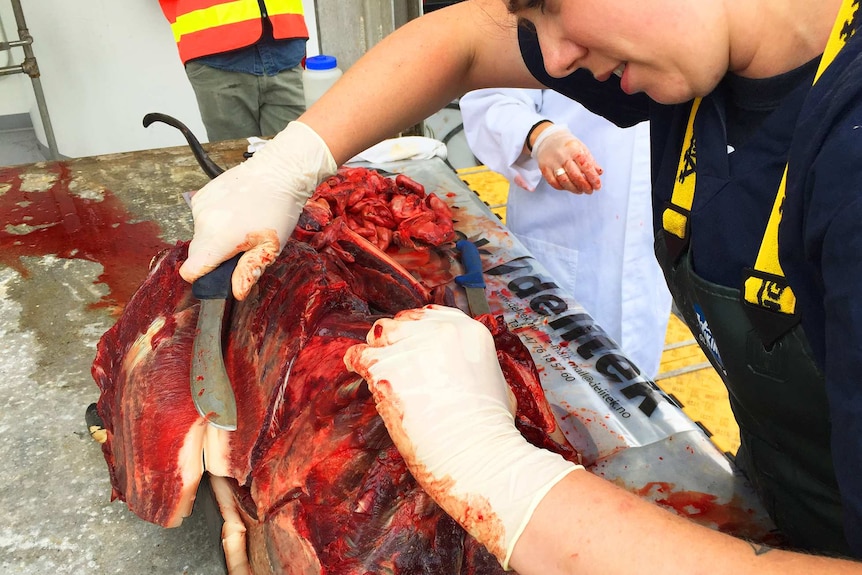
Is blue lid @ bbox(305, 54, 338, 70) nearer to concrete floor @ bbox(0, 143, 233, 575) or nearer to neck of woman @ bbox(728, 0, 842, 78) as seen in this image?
concrete floor @ bbox(0, 143, 233, 575)

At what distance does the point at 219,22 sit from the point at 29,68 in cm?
266

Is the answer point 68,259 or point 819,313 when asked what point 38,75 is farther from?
point 819,313

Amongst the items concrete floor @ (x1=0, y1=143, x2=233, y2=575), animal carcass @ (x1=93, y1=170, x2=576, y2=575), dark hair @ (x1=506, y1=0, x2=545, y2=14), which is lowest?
concrete floor @ (x1=0, y1=143, x2=233, y2=575)

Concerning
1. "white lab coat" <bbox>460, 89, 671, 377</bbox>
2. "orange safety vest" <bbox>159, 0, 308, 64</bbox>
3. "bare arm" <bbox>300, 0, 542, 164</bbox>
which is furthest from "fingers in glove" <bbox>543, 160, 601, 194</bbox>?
"orange safety vest" <bbox>159, 0, 308, 64</bbox>

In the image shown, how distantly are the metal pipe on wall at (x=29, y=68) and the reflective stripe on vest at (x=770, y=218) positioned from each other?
6473 mm

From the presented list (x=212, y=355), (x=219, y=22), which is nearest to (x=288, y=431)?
(x=212, y=355)

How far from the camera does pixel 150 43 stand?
661 centimetres

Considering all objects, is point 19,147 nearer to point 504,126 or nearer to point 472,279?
point 504,126

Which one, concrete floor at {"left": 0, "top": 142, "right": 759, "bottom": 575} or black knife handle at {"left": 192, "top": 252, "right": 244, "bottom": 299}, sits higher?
black knife handle at {"left": 192, "top": 252, "right": 244, "bottom": 299}

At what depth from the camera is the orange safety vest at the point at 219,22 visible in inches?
187

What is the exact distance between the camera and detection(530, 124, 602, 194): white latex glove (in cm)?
286

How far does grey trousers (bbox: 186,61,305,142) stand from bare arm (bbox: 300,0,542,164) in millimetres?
3185

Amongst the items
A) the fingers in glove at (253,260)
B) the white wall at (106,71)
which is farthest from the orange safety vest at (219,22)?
the fingers in glove at (253,260)

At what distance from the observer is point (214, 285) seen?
1.89m
